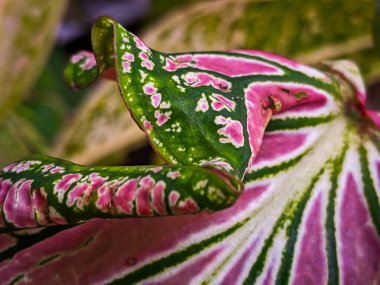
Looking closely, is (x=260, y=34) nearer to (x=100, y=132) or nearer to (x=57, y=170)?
(x=100, y=132)

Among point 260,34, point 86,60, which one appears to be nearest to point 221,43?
point 260,34

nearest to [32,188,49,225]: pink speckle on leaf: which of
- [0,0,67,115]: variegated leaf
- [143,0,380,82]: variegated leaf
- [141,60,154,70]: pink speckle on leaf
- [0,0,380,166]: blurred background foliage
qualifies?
[141,60,154,70]: pink speckle on leaf

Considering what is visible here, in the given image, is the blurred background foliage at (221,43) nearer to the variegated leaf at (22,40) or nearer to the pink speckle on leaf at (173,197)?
the variegated leaf at (22,40)

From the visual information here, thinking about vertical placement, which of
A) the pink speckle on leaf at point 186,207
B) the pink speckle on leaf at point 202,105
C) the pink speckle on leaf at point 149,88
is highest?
the pink speckle on leaf at point 149,88

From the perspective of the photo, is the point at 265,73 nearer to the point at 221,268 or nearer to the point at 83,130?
the point at 221,268

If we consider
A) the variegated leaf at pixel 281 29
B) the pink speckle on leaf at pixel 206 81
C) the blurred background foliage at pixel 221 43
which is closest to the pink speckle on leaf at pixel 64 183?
the pink speckle on leaf at pixel 206 81

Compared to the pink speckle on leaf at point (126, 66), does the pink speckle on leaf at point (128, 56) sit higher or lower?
higher

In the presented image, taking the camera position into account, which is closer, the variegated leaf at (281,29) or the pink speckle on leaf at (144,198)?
the pink speckle on leaf at (144,198)
